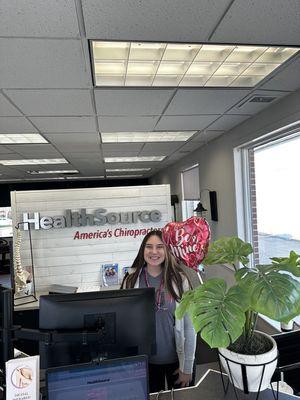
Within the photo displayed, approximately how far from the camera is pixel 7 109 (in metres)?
2.64

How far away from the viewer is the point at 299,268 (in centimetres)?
102

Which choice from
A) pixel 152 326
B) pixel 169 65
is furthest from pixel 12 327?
pixel 169 65

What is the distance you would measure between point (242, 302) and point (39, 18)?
149cm

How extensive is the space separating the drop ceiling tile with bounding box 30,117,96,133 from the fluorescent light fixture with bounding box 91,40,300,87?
93cm

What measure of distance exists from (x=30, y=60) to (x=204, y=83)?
4.16ft

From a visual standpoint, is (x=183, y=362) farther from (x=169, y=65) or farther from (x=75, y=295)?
(x=169, y=65)

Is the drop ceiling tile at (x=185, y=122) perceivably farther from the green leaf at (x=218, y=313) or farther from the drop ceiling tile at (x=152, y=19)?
the green leaf at (x=218, y=313)

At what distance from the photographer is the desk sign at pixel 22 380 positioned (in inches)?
39.2

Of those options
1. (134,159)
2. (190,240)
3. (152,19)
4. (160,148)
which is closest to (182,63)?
(152,19)

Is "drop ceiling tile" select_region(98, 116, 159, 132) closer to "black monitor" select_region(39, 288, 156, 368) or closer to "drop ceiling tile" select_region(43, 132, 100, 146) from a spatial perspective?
"drop ceiling tile" select_region(43, 132, 100, 146)

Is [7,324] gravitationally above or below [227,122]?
below

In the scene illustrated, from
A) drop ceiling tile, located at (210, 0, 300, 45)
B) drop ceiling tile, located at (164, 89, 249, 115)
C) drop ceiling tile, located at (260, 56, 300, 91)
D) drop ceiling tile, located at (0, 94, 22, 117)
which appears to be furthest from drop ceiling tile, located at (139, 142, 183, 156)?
drop ceiling tile, located at (210, 0, 300, 45)

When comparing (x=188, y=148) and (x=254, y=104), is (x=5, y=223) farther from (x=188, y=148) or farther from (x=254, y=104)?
(x=254, y=104)

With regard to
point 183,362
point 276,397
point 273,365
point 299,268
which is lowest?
point 183,362
